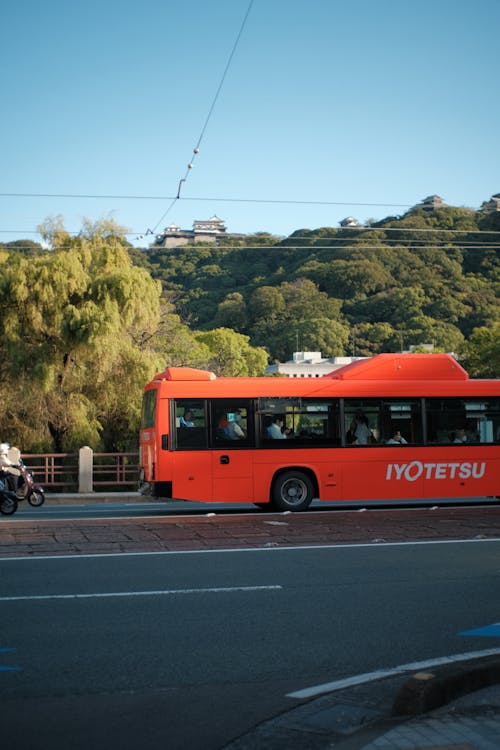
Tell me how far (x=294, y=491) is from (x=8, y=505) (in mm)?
6040

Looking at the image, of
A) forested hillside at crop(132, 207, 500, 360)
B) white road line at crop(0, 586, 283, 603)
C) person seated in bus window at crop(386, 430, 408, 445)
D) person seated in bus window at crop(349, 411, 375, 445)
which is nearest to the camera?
white road line at crop(0, 586, 283, 603)

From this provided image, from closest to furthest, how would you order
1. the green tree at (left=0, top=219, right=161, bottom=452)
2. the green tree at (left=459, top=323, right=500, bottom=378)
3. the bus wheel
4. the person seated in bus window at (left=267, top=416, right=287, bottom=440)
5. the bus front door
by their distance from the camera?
the bus front door → the bus wheel → the person seated in bus window at (left=267, top=416, right=287, bottom=440) → the green tree at (left=0, top=219, right=161, bottom=452) → the green tree at (left=459, top=323, right=500, bottom=378)

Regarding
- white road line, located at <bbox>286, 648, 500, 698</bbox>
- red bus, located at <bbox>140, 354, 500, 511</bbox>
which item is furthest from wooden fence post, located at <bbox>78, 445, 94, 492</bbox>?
white road line, located at <bbox>286, 648, 500, 698</bbox>

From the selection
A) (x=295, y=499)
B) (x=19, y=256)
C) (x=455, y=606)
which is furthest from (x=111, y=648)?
(x=19, y=256)

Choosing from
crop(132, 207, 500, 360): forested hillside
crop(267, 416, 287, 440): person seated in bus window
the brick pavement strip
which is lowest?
the brick pavement strip

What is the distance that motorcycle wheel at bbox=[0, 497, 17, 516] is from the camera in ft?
60.6

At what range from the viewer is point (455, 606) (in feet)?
27.4

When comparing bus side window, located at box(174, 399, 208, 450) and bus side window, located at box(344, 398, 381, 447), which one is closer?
bus side window, located at box(174, 399, 208, 450)

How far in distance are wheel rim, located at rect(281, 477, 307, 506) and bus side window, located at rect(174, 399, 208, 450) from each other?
75.5 inches

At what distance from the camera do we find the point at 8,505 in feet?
61.0

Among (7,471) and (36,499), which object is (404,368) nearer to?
(7,471)

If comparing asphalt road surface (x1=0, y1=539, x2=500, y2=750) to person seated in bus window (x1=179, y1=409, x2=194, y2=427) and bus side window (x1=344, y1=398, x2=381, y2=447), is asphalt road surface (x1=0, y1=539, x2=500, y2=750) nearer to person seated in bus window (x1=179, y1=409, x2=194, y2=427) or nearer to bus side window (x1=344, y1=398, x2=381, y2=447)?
person seated in bus window (x1=179, y1=409, x2=194, y2=427)

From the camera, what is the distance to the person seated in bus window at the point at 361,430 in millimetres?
18938

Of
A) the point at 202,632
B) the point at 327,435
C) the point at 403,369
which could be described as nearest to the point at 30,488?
the point at 327,435
